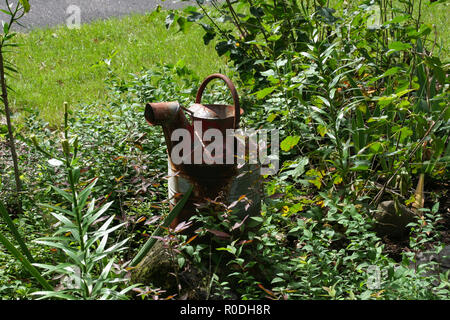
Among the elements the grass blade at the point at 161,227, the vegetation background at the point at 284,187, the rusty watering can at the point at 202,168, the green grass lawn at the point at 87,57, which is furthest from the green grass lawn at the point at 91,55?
the grass blade at the point at 161,227

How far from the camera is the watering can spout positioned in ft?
7.30

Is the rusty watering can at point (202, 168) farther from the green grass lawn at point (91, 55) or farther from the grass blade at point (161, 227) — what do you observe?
the green grass lawn at point (91, 55)

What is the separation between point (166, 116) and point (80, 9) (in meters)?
5.67

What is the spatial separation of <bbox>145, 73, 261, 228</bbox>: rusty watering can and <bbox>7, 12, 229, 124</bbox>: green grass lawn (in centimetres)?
218

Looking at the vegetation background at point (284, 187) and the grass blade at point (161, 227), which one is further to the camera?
the grass blade at point (161, 227)

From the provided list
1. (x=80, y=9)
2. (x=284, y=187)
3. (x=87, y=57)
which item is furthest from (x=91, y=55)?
(x=284, y=187)

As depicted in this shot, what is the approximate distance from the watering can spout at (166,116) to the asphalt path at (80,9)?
4.85m

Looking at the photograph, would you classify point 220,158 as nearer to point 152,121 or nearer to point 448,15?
point 152,121

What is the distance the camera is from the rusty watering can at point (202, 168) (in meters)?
2.25

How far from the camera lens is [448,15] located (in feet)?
20.3

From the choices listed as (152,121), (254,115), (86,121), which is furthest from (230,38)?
(152,121)
